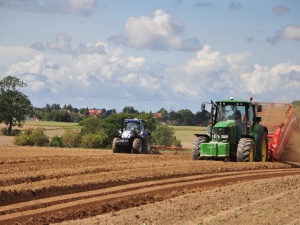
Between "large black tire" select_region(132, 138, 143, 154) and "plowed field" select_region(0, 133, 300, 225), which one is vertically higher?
"large black tire" select_region(132, 138, 143, 154)

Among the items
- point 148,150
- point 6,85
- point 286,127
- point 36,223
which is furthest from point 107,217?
point 6,85

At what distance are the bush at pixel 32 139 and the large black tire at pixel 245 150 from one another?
30.4 meters

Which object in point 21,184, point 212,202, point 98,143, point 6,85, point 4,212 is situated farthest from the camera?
point 6,85

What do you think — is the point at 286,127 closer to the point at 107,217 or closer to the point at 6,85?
the point at 107,217

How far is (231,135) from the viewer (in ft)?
80.4

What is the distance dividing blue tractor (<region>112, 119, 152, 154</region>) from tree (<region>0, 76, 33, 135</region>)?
43.4m

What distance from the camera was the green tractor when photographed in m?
24.3

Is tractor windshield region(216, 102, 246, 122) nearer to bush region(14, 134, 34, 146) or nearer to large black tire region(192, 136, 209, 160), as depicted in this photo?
large black tire region(192, 136, 209, 160)

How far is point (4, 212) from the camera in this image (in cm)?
1259

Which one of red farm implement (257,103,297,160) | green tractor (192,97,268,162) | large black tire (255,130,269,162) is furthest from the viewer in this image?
red farm implement (257,103,297,160)

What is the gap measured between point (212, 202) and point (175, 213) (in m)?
1.82

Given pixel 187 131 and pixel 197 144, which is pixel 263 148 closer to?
pixel 197 144

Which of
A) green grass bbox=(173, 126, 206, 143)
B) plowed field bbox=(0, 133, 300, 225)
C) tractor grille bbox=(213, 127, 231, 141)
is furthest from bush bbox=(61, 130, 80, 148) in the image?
plowed field bbox=(0, 133, 300, 225)

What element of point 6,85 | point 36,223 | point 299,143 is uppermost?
point 6,85
